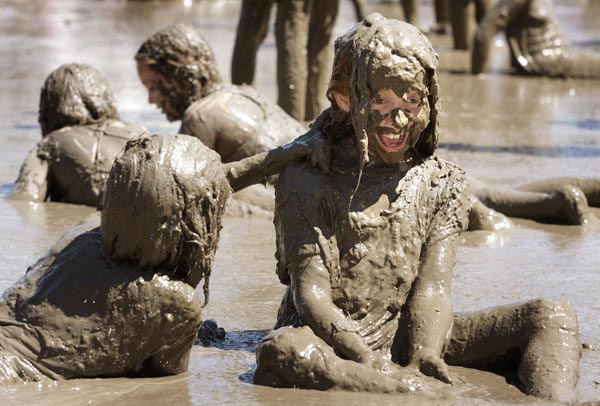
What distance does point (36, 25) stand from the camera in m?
21.1

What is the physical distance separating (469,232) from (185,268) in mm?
3542

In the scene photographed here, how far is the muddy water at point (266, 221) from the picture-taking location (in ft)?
15.8

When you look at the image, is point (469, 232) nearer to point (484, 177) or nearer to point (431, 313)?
point (484, 177)

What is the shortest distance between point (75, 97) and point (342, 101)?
3.73 m

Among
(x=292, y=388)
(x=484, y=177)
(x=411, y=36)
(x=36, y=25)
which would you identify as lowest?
(x=36, y=25)

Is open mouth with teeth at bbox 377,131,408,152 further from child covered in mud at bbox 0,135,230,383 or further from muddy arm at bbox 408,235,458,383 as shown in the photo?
child covered in mud at bbox 0,135,230,383

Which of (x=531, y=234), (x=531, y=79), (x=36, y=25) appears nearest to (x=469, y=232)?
(x=531, y=234)

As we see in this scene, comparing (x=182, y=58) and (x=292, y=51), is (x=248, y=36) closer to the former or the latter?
(x=292, y=51)

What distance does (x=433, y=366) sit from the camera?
15.6 feet

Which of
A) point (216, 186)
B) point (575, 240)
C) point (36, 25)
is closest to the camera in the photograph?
point (216, 186)

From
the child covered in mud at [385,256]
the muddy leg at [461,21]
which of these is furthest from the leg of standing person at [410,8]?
the child covered in mud at [385,256]

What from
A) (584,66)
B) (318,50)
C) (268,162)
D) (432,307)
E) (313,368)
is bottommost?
(584,66)

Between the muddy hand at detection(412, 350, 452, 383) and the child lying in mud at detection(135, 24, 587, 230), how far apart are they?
132 inches

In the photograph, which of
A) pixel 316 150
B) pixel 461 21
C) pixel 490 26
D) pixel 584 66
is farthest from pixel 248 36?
pixel 461 21
